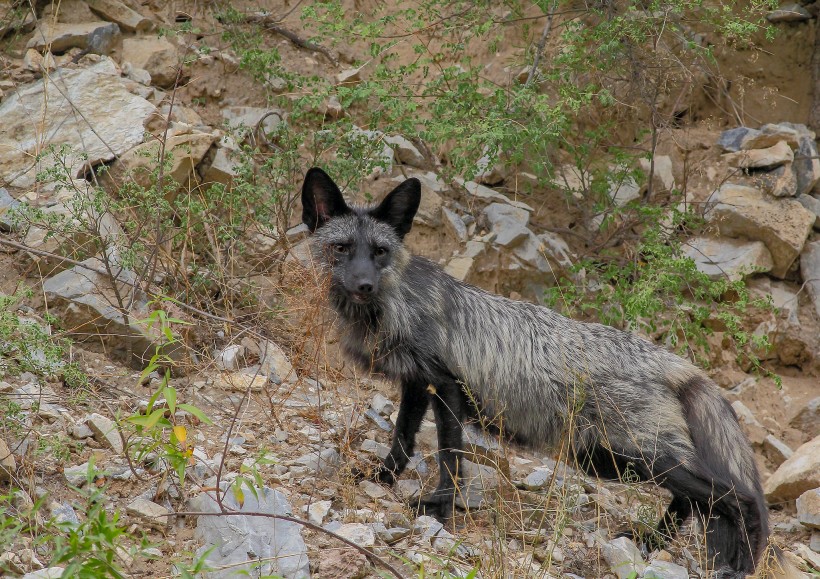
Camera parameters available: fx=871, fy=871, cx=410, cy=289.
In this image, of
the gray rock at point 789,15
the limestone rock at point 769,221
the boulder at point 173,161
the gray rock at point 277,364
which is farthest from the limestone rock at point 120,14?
the gray rock at point 789,15

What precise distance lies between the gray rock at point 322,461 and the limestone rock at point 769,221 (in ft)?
17.4

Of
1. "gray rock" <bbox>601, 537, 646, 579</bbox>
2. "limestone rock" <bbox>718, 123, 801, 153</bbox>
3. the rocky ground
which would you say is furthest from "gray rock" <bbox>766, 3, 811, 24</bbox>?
"gray rock" <bbox>601, 537, 646, 579</bbox>

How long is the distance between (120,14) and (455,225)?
427cm

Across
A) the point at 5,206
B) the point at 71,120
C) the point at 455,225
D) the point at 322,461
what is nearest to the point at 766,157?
the point at 455,225

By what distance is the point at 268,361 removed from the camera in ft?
22.4

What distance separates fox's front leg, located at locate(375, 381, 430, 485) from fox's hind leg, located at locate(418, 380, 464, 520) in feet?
0.54

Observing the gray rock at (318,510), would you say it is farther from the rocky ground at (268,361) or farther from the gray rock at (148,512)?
the gray rock at (148,512)

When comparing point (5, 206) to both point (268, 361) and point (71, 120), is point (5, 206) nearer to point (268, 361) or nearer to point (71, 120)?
point (71, 120)

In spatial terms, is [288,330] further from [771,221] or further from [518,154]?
[771,221]

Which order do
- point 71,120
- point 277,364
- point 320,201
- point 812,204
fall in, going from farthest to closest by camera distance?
1. point 812,204
2. point 71,120
3. point 277,364
4. point 320,201

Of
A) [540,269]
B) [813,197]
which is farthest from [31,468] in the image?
[813,197]

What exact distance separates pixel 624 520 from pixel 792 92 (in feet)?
21.1

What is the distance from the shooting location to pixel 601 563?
5.32 meters

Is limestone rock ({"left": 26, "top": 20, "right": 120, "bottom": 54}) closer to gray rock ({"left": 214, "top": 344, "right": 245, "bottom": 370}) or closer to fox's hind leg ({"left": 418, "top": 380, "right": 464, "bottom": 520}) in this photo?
gray rock ({"left": 214, "top": 344, "right": 245, "bottom": 370})
